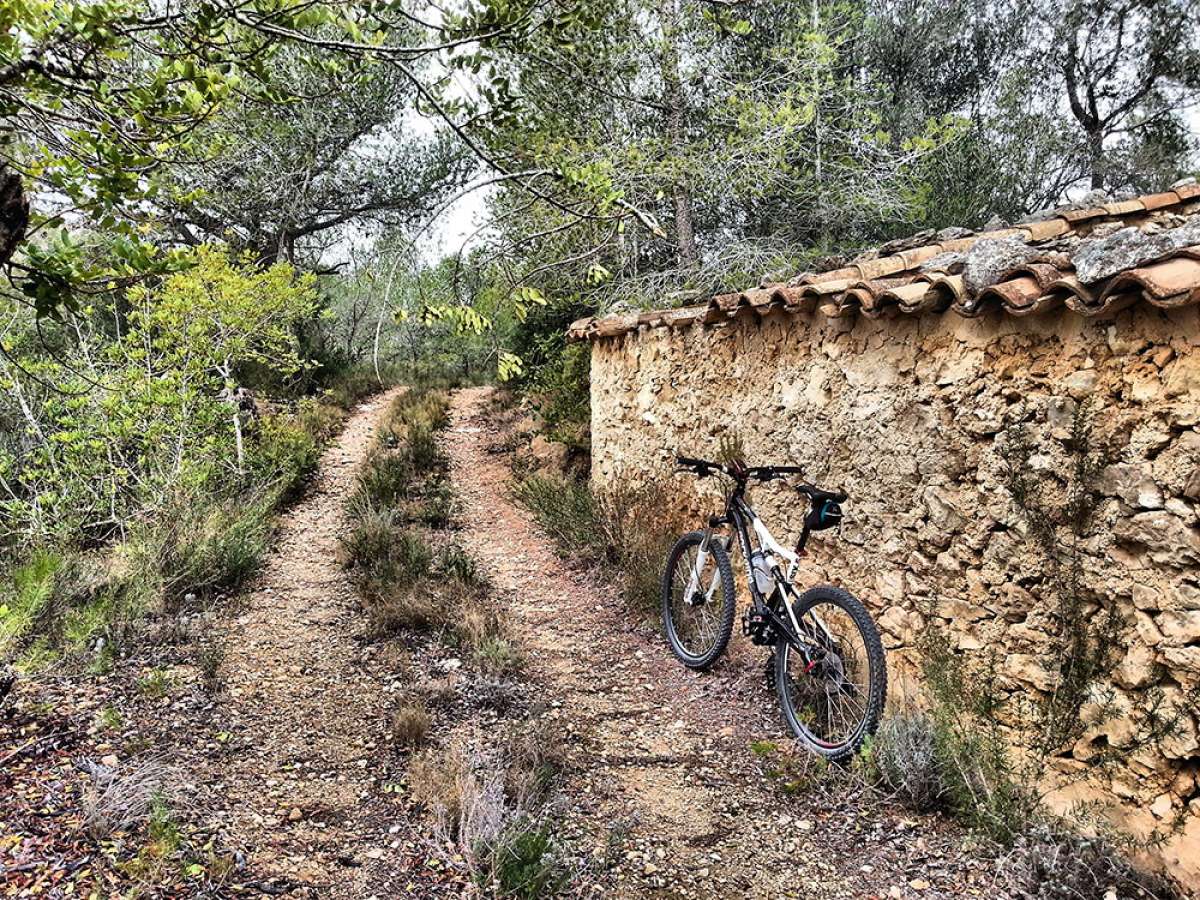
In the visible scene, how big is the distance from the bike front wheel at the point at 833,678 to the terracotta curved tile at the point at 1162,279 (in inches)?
64.0

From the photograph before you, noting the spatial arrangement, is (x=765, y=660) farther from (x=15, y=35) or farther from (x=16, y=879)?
(x=15, y=35)

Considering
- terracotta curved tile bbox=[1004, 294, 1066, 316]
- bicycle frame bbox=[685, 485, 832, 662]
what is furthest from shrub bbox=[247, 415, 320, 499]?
terracotta curved tile bbox=[1004, 294, 1066, 316]

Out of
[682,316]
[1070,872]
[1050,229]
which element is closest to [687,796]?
[1070,872]

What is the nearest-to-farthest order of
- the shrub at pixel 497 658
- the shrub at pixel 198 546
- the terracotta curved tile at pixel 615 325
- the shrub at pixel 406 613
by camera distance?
the shrub at pixel 497 658, the shrub at pixel 406 613, the shrub at pixel 198 546, the terracotta curved tile at pixel 615 325

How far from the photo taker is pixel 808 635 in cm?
355

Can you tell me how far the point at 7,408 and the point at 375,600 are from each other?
19.5ft

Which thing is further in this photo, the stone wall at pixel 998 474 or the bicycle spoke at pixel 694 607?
the bicycle spoke at pixel 694 607

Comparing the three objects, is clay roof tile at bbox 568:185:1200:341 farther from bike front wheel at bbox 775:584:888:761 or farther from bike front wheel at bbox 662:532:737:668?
bike front wheel at bbox 662:532:737:668

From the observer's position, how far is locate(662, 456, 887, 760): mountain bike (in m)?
3.22

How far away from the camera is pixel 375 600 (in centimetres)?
553

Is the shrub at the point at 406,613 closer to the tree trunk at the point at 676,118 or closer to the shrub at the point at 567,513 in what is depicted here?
the shrub at the point at 567,513

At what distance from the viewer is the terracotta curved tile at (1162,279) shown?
2121mm

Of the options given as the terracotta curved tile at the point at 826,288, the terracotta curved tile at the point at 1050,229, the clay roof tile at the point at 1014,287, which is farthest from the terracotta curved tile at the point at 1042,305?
the terracotta curved tile at the point at 1050,229

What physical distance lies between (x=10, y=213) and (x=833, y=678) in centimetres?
376
